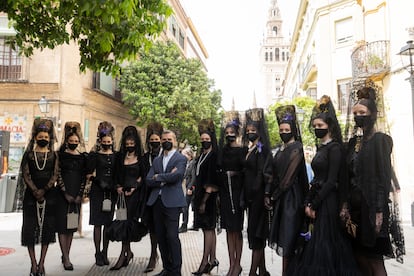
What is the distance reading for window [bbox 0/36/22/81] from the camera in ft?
70.0

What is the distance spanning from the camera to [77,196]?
253 inches

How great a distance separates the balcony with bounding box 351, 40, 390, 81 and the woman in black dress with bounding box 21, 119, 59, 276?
597 inches

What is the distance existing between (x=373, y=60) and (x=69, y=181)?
53.3 feet

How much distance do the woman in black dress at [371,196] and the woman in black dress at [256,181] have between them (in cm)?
121

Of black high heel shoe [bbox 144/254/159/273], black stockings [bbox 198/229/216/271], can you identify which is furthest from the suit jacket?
black high heel shoe [bbox 144/254/159/273]

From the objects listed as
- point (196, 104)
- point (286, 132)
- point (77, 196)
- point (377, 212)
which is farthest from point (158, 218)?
point (196, 104)

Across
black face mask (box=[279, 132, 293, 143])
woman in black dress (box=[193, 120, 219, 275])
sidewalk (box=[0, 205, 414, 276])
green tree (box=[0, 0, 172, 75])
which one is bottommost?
sidewalk (box=[0, 205, 414, 276])

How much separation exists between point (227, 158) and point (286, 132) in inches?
44.0

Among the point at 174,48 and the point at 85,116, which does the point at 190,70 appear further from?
the point at 85,116

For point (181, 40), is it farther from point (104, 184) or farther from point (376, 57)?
point (104, 184)

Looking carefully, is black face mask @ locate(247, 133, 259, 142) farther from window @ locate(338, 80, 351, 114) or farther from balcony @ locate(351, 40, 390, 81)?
window @ locate(338, 80, 351, 114)

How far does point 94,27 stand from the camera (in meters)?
6.47

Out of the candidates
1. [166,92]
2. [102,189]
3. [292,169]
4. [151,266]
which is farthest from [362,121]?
[166,92]

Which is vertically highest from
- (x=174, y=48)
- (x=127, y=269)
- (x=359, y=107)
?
(x=174, y=48)
